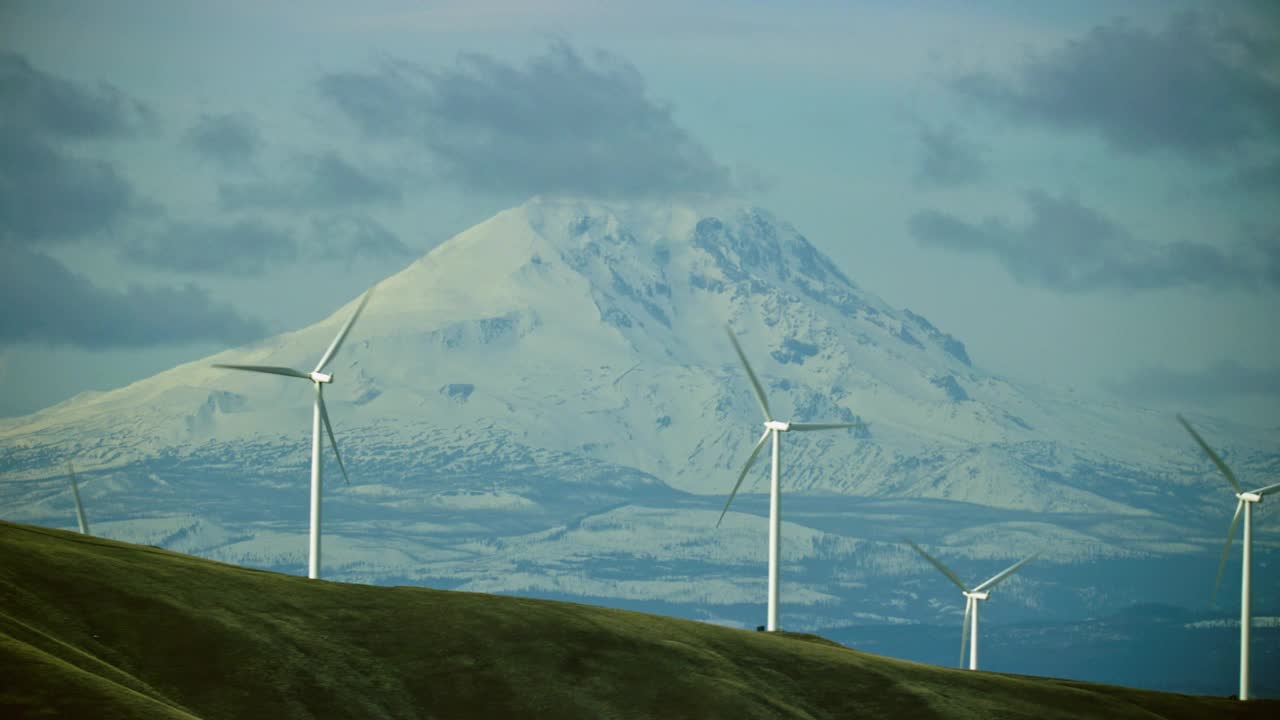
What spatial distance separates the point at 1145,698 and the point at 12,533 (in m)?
112

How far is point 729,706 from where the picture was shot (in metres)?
163

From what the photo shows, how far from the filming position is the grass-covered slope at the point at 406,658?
143 metres

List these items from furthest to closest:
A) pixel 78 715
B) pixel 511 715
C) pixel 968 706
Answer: pixel 968 706
pixel 511 715
pixel 78 715

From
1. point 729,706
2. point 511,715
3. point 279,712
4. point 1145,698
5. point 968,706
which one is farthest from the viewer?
point 1145,698

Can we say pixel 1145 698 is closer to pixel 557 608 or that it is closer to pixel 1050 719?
pixel 1050 719

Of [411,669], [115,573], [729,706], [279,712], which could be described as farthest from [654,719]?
[115,573]

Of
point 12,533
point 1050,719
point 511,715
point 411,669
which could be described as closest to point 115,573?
point 12,533

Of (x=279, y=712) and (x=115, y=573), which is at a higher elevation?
(x=115, y=573)

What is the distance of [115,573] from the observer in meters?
160

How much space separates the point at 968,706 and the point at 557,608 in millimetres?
39864

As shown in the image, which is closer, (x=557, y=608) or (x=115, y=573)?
(x=115, y=573)

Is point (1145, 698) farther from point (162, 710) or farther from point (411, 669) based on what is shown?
point (162, 710)

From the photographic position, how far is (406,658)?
525 ft

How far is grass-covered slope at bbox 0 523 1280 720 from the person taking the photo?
142875 mm
